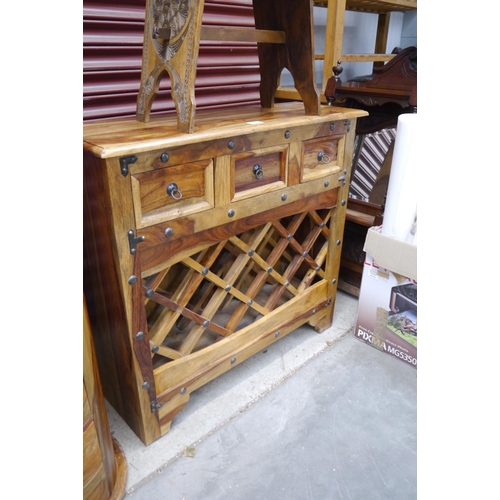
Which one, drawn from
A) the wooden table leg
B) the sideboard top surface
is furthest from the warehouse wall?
the wooden table leg

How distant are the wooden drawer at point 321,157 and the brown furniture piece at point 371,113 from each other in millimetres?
366

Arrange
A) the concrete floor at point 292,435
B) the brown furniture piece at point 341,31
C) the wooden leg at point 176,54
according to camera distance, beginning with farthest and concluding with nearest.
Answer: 1. the brown furniture piece at point 341,31
2. the concrete floor at point 292,435
3. the wooden leg at point 176,54

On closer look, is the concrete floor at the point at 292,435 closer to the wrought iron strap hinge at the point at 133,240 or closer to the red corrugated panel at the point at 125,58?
the wrought iron strap hinge at the point at 133,240

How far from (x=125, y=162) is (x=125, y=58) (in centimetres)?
87

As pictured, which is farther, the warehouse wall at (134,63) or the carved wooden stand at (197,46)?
the warehouse wall at (134,63)

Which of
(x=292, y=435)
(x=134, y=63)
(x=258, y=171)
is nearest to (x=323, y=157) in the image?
(x=258, y=171)

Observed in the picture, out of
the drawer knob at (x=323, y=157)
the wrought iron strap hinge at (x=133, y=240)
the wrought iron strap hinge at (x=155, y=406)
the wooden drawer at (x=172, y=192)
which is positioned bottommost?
the wrought iron strap hinge at (x=155, y=406)

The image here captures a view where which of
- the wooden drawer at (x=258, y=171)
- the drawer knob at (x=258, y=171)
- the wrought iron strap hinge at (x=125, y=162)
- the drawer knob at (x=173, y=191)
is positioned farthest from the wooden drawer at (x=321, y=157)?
the wrought iron strap hinge at (x=125, y=162)

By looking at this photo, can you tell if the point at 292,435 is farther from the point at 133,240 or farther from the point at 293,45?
the point at 293,45

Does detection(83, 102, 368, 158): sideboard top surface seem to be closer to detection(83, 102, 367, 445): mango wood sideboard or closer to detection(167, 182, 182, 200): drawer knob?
detection(83, 102, 367, 445): mango wood sideboard

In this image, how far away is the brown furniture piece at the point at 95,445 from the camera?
112 cm

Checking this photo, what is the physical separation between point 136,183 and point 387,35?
355 centimetres

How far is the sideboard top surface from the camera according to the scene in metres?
1.09

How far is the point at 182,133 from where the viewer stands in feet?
4.00
